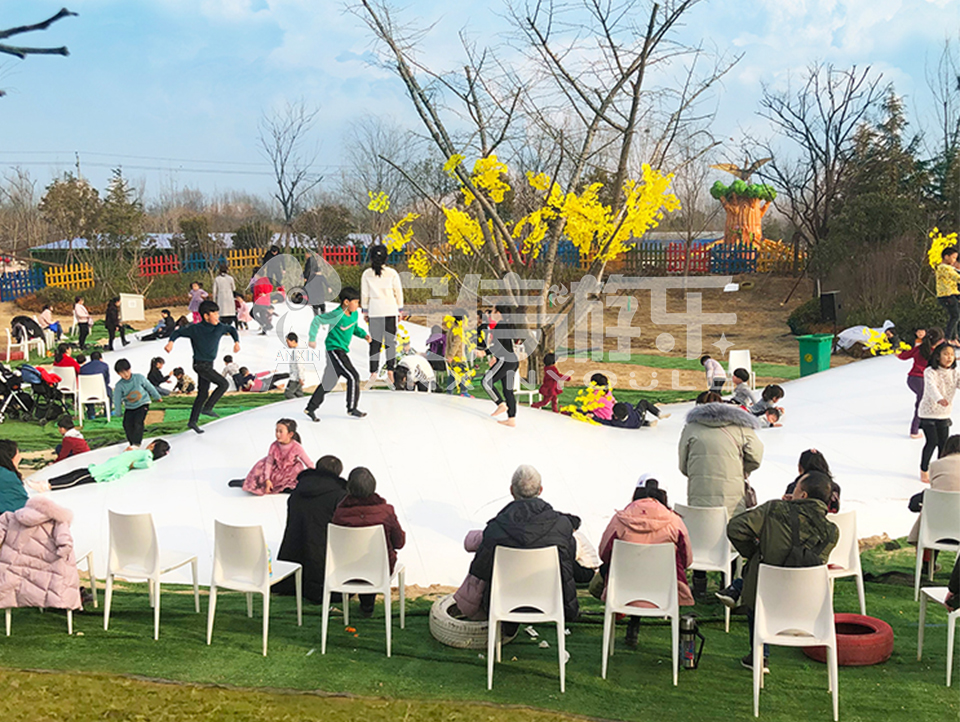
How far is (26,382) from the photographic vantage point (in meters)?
13.4

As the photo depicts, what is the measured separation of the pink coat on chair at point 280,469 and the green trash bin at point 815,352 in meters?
10.2

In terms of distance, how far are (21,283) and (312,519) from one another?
2647 cm

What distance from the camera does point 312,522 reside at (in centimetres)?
602

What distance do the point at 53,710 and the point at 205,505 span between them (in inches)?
143

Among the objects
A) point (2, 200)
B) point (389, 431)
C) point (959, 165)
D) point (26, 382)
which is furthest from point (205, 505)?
point (2, 200)

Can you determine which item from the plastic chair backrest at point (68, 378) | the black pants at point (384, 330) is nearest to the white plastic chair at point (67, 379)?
the plastic chair backrest at point (68, 378)

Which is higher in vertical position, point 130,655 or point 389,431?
point 389,431

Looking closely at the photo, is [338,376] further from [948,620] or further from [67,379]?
[948,620]

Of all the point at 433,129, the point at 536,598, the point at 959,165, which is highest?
the point at 959,165

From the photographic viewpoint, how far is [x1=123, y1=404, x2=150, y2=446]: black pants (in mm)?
9570

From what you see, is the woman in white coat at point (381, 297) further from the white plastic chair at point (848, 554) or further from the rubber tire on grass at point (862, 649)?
the rubber tire on grass at point (862, 649)

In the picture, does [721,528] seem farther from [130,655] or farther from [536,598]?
[130,655]

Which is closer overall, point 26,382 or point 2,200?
point 26,382

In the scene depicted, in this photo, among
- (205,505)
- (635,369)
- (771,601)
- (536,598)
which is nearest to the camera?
(771,601)
